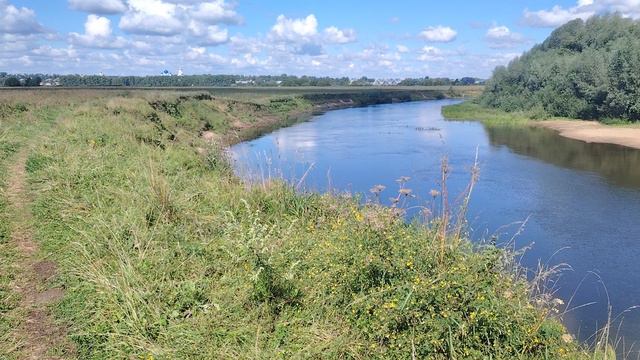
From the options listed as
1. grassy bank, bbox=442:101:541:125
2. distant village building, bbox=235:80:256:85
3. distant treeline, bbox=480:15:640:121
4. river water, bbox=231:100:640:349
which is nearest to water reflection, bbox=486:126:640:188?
river water, bbox=231:100:640:349

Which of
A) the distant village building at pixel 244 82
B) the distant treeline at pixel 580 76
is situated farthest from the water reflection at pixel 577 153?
the distant village building at pixel 244 82

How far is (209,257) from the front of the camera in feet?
21.7

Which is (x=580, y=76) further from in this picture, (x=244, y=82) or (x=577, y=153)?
(x=244, y=82)

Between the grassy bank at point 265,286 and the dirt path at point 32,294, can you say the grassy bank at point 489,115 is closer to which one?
the grassy bank at point 265,286

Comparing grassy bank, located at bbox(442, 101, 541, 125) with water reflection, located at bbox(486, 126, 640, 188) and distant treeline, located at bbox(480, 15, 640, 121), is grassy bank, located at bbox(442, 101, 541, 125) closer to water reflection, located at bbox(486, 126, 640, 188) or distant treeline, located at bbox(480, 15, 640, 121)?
distant treeline, located at bbox(480, 15, 640, 121)

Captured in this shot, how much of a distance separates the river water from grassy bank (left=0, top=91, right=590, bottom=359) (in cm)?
208

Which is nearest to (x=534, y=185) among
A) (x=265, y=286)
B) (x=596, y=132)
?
(x=265, y=286)

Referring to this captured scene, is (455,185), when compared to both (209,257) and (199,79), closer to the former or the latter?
(209,257)

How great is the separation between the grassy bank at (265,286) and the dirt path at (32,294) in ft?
0.35

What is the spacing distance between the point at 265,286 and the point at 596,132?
39201mm

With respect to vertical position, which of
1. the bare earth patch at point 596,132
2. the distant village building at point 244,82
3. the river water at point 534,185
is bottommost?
the river water at point 534,185

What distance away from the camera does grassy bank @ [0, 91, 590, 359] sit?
16.3ft

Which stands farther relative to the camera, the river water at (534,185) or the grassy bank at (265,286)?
the river water at (534,185)

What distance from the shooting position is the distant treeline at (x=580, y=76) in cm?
4125
